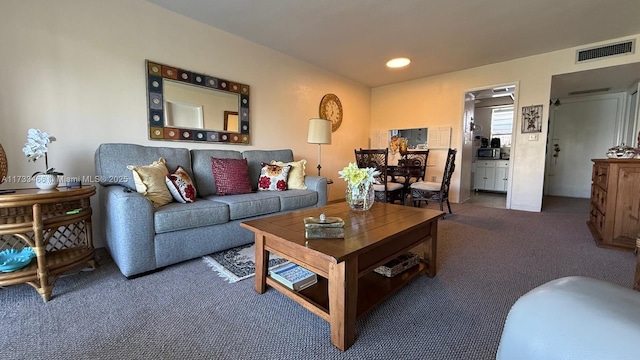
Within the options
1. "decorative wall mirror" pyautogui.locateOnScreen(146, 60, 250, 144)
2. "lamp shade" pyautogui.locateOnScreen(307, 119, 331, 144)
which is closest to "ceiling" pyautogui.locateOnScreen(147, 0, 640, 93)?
"decorative wall mirror" pyautogui.locateOnScreen(146, 60, 250, 144)

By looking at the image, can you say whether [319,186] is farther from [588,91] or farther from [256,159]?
[588,91]

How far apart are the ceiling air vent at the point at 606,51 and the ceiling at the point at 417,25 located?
0.13m

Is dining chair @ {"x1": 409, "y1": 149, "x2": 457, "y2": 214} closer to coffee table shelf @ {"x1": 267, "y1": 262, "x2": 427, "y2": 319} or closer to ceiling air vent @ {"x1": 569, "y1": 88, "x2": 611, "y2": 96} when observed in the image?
coffee table shelf @ {"x1": 267, "y1": 262, "x2": 427, "y2": 319}

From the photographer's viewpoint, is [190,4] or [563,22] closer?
[190,4]

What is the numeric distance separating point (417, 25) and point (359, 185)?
2.28 meters

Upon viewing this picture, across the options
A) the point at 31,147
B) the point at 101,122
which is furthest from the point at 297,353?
the point at 101,122

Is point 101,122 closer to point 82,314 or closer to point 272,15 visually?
point 82,314

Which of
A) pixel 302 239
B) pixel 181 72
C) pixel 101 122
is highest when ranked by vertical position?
pixel 181 72

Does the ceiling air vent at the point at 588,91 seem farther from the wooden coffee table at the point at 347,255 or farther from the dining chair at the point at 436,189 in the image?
the wooden coffee table at the point at 347,255

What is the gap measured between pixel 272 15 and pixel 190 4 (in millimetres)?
804

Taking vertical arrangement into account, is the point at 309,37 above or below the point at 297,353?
above

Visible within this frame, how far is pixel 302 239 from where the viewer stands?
4.45 feet

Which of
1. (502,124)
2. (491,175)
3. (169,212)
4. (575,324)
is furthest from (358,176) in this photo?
(502,124)

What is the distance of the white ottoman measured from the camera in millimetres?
586
